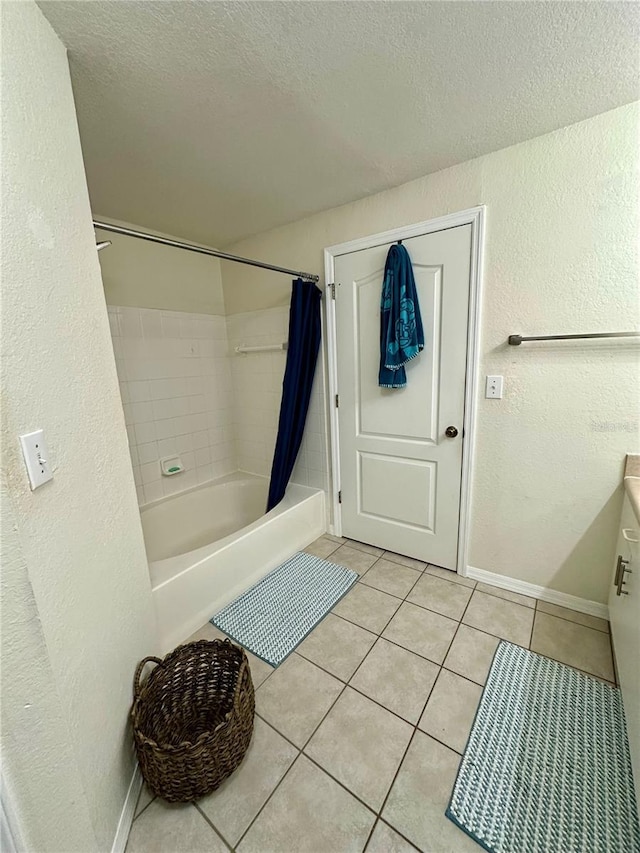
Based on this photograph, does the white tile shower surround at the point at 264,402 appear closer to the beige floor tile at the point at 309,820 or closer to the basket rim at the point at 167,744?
the basket rim at the point at 167,744

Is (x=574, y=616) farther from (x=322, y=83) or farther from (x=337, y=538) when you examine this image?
(x=322, y=83)

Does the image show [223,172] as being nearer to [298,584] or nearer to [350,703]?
[298,584]

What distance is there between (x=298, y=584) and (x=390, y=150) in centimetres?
224

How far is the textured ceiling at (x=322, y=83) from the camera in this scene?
0.92 m

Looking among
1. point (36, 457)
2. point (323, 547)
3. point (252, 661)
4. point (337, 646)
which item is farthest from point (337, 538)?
point (36, 457)

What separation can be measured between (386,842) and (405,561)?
1307 millimetres

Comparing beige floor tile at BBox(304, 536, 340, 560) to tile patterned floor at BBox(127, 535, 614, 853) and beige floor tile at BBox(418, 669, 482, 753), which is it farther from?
beige floor tile at BBox(418, 669, 482, 753)

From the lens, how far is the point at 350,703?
1.26 meters

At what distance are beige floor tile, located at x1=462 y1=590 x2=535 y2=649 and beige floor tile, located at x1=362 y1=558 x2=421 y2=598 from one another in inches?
12.8

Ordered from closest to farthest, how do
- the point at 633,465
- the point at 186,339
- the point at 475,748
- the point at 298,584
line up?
the point at 475,748 < the point at 633,465 < the point at 298,584 < the point at 186,339

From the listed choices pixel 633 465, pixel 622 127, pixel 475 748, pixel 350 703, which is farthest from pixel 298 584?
pixel 622 127

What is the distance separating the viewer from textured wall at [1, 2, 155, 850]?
0.67 metres

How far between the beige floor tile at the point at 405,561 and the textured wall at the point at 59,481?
60.8 inches

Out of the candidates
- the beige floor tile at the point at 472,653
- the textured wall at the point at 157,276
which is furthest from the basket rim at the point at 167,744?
the textured wall at the point at 157,276
